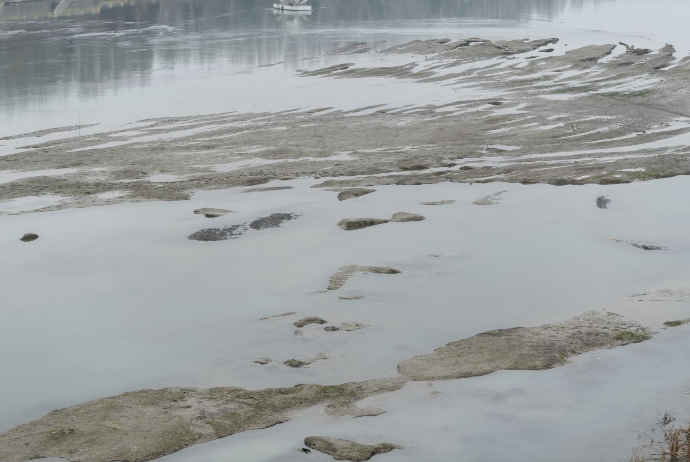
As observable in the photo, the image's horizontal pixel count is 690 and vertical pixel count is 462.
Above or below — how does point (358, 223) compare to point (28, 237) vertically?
above

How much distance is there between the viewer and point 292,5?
262ft

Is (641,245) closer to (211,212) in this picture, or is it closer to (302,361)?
(302,361)

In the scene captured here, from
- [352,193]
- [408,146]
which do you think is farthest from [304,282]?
[408,146]

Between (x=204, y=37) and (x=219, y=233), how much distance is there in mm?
44228

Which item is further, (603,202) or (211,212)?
(603,202)

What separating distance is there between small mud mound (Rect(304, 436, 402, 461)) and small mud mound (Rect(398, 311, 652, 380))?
139 cm

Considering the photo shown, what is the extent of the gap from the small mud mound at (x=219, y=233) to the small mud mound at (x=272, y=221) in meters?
0.22

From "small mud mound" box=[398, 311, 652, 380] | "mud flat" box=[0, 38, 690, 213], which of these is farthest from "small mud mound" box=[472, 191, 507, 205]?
"small mud mound" box=[398, 311, 652, 380]

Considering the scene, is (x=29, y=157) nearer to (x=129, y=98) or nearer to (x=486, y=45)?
(x=129, y=98)

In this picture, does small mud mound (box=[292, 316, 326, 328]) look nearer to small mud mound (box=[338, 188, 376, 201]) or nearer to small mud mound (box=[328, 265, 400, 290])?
small mud mound (box=[328, 265, 400, 290])

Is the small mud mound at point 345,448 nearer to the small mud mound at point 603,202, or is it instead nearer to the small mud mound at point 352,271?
the small mud mound at point 352,271

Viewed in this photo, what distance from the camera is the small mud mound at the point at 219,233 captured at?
518 inches

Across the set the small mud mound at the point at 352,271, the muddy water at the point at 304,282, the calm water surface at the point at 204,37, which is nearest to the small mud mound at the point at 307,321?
the muddy water at the point at 304,282

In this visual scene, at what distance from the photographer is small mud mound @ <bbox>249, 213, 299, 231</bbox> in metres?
13.7
